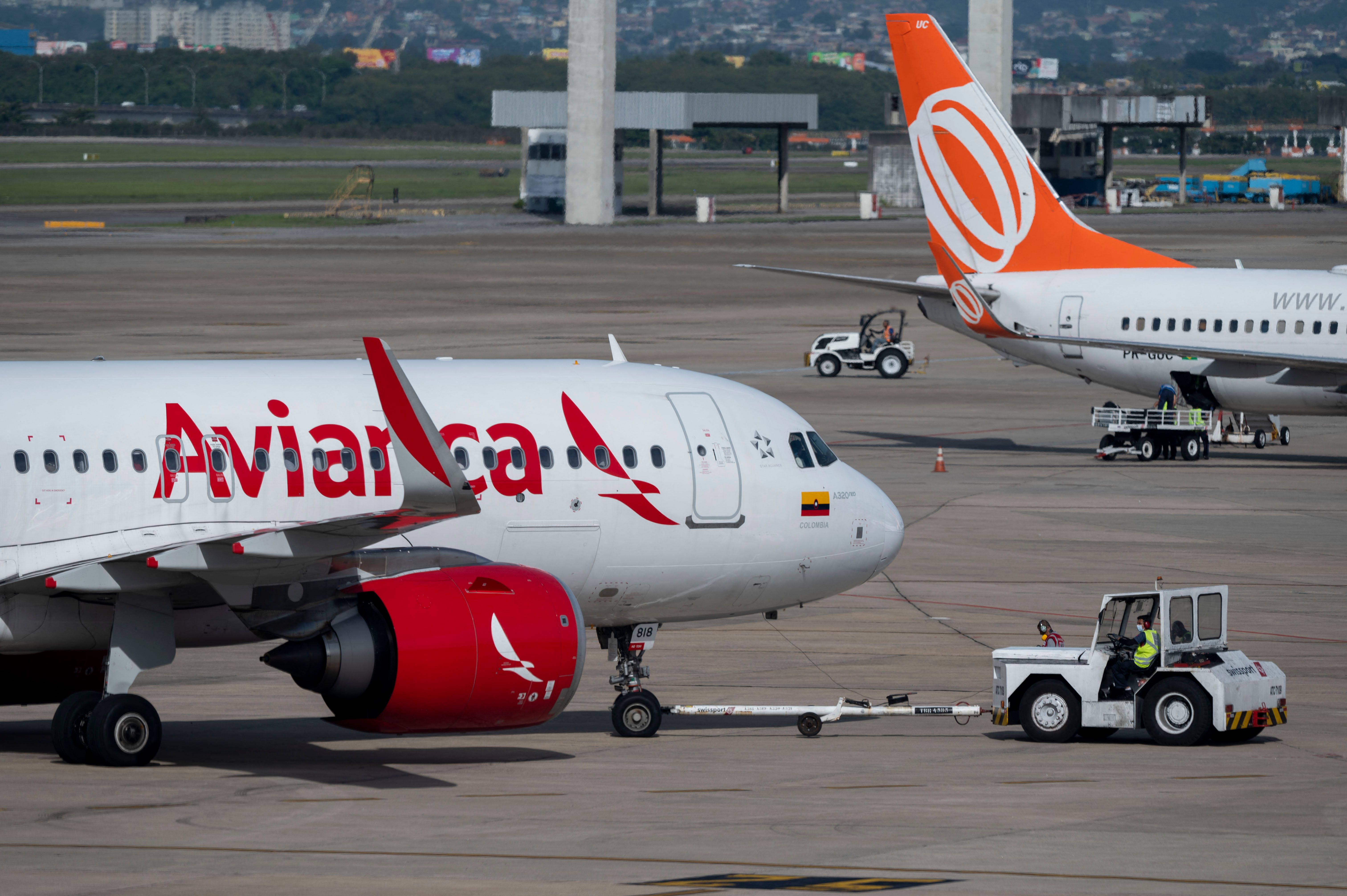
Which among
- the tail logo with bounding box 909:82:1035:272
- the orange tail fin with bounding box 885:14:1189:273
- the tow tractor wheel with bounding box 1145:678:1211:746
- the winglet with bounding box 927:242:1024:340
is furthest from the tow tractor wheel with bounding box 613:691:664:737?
the orange tail fin with bounding box 885:14:1189:273

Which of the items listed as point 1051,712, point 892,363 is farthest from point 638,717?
point 892,363

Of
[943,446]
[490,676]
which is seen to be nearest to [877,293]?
[943,446]

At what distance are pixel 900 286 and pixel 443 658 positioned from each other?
34082 millimetres

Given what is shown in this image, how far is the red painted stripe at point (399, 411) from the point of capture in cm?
1789

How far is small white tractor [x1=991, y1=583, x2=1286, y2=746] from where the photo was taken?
22547 mm

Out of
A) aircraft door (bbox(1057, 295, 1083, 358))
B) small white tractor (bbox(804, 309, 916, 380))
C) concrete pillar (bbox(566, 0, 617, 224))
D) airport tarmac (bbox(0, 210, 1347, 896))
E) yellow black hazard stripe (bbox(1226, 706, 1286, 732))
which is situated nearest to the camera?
airport tarmac (bbox(0, 210, 1347, 896))

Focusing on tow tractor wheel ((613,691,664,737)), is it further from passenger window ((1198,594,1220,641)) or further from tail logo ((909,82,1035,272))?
tail logo ((909,82,1035,272))

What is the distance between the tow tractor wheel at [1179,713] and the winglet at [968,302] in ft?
95.6

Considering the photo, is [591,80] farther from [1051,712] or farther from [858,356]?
[1051,712]

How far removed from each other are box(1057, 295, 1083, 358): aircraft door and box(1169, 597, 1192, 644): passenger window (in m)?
27.9

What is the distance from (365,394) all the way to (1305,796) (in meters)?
11.2

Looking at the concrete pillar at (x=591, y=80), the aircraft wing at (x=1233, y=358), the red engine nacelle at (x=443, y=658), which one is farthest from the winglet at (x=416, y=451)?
the concrete pillar at (x=591, y=80)

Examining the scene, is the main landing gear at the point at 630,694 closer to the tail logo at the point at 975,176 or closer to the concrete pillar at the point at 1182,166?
the tail logo at the point at 975,176

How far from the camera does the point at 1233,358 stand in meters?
48.2
